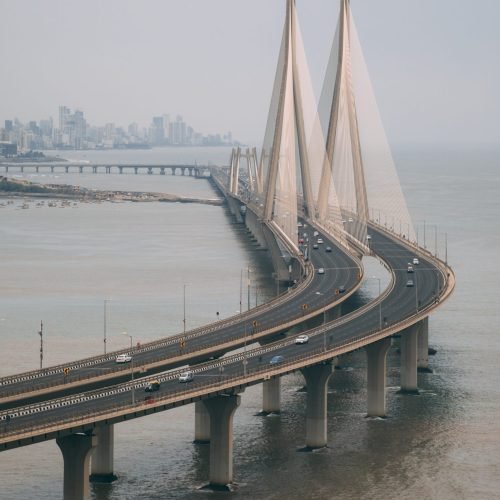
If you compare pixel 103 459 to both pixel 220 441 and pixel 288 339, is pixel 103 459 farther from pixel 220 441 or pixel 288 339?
pixel 288 339

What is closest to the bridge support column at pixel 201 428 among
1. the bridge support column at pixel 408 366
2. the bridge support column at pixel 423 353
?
the bridge support column at pixel 408 366

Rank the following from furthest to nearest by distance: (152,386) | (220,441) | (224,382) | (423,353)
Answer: (423,353) → (224,382) → (152,386) → (220,441)

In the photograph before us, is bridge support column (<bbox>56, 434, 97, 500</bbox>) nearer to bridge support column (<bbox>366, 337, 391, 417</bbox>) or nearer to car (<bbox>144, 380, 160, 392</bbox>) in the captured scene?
car (<bbox>144, 380, 160, 392</bbox>)

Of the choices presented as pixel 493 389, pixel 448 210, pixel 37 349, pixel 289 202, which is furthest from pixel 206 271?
pixel 448 210

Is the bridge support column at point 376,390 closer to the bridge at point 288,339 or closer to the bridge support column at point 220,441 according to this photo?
the bridge at point 288,339

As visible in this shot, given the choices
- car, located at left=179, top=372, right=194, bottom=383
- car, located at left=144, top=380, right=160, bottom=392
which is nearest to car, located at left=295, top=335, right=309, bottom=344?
car, located at left=179, top=372, right=194, bottom=383

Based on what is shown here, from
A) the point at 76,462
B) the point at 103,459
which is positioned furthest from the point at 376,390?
the point at 76,462

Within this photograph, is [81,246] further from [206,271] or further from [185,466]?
[185,466]
